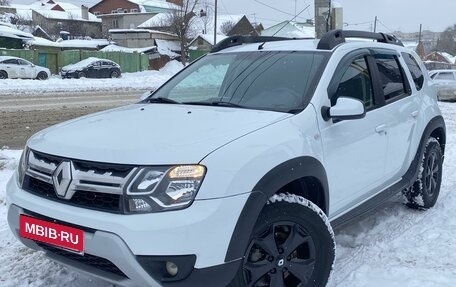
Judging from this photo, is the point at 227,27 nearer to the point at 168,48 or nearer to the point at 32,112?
the point at 168,48

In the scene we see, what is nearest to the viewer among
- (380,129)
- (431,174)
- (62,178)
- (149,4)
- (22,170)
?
(62,178)

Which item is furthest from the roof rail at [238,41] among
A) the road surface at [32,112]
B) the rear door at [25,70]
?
the rear door at [25,70]

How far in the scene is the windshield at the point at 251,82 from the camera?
3699 millimetres

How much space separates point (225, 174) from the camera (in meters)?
2.69

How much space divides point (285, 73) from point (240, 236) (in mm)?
1645

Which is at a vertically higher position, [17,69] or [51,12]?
[51,12]

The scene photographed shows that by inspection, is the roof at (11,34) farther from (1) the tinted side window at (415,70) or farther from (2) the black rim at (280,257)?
(2) the black rim at (280,257)

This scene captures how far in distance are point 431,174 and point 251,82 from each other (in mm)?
2525

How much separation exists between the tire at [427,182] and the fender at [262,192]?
2310 millimetres

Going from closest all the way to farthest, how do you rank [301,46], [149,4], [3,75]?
[301,46] → [3,75] → [149,4]

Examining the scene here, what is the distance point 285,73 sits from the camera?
3945mm

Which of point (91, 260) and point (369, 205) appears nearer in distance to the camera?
point (91, 260)

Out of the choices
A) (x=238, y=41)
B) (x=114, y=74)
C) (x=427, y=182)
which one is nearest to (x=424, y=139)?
(x=427, y=182)

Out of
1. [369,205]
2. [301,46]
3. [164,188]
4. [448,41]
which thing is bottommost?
[369,205]
